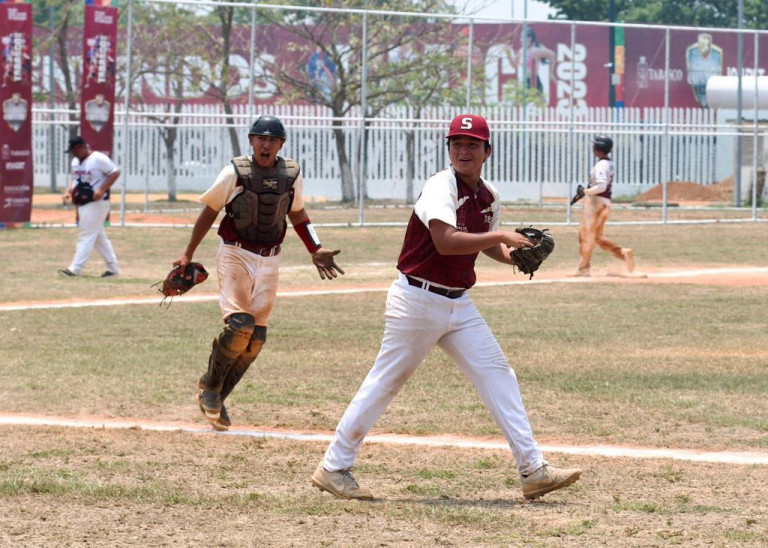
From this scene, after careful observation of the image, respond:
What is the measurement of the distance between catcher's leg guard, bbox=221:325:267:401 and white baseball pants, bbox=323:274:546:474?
2.31m

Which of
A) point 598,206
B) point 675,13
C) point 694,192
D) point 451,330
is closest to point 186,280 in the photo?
point 451,330

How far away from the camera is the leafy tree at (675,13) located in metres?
79.1

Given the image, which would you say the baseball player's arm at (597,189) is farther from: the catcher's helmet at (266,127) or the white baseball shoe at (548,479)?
the white baseball shoe at (548,479)

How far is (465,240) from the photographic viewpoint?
6.91 m

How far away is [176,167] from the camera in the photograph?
128 ft

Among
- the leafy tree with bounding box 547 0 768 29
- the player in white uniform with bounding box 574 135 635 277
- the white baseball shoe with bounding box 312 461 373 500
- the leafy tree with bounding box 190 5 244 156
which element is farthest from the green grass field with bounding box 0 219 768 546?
the leafy tree with bounding box 547 0 768 29

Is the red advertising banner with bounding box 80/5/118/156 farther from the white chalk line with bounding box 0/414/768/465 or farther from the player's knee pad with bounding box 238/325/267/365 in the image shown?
the player's knee pad with bounding box 238/325/267/365

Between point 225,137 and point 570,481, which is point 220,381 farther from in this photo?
point 225,137

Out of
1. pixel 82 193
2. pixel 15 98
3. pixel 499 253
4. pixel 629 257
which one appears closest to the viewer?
pixel 499 253

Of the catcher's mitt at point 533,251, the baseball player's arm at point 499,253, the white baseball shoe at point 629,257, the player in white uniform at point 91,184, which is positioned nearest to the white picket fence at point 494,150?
the white baseball shoe at point 629,257

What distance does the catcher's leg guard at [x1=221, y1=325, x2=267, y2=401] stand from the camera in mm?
9711

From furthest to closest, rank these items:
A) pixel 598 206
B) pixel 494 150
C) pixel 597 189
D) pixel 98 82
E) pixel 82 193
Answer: pixel 494 150 < pixel 98 82 < pixel 598 206 < pixel 597 189 < pixel 82 193

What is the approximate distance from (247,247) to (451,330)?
2.54 m

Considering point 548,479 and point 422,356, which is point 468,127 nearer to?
point 422,356
